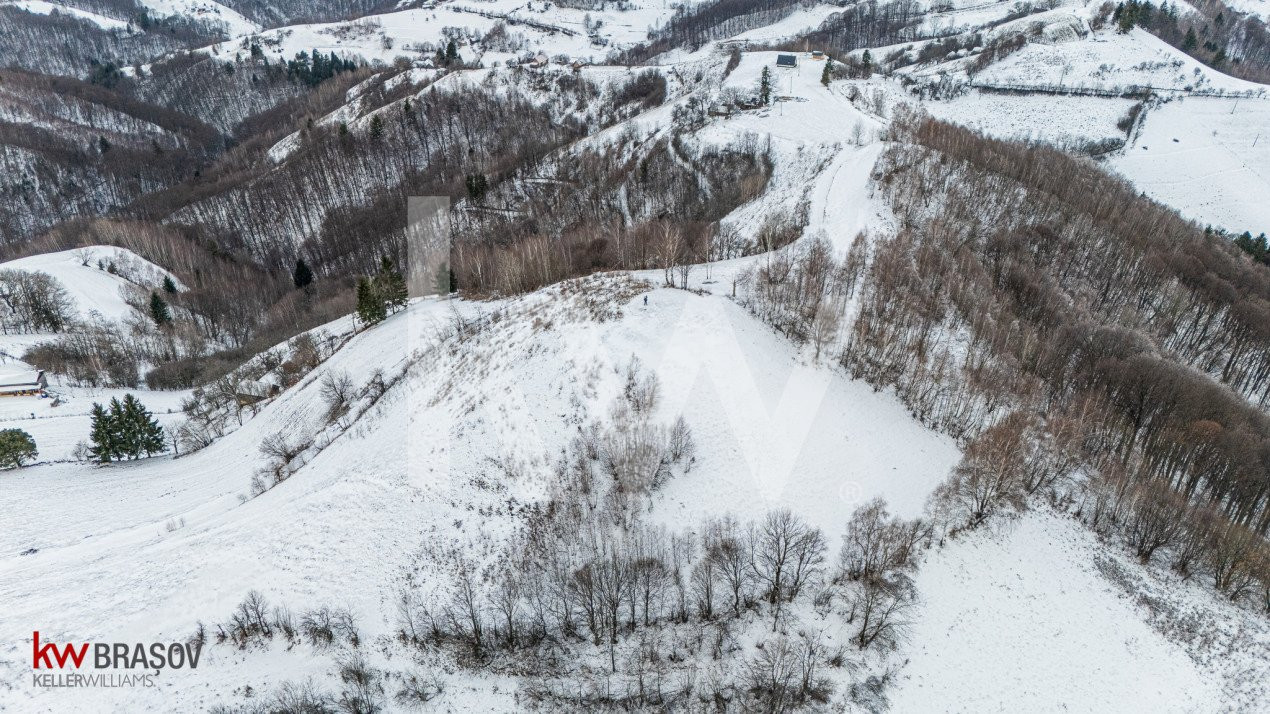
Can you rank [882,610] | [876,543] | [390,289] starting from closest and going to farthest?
[882,610], [876,543], [390,289]

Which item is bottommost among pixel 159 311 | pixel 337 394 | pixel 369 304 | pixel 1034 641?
pixel 159 311

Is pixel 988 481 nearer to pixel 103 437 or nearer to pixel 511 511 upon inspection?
pixel 511 511

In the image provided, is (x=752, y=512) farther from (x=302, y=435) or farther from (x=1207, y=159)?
(x=1207, y=159)

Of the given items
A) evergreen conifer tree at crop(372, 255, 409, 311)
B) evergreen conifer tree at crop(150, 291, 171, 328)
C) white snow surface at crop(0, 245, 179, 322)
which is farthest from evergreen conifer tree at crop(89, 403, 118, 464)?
white snow surface at crop(0, 245, 179, 322)

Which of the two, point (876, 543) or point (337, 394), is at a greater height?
point (876, 543)

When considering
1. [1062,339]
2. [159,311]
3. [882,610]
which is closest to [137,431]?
[159,311]

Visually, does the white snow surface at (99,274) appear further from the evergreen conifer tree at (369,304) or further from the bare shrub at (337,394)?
the bare shrub at (337,394)

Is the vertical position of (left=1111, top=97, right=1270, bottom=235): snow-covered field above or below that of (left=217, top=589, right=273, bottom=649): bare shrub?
above

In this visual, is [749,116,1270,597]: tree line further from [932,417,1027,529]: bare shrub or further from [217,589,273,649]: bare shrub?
[217,589,273,649]: bare shrub

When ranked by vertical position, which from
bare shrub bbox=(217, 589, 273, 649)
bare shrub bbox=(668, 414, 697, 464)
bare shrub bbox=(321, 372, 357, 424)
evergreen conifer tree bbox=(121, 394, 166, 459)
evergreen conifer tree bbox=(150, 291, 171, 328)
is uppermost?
bare shrub bbox=(668, 414, 697, 464)
